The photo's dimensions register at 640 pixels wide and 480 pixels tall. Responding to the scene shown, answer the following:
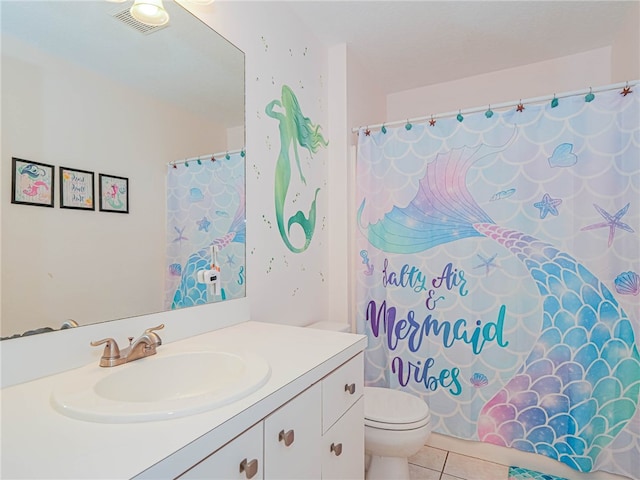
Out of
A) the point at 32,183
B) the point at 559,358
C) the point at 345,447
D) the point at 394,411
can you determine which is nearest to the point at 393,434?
the point at 394,411

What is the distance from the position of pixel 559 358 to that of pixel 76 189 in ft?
7.02

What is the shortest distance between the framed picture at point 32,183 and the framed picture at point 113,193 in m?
0.14

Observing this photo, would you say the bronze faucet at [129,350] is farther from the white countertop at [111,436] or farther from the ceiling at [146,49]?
the ceiling at [146,49]

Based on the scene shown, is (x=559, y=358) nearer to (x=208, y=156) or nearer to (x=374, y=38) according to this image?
(x=208, y=156)

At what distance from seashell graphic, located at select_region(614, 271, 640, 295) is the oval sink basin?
1.69 metres

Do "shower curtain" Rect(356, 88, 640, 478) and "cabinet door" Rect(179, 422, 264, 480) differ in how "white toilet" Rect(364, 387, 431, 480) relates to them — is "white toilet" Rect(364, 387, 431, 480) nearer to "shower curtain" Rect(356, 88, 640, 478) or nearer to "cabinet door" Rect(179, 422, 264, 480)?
"shower curtain" Rect(356, 88, 640, 478)

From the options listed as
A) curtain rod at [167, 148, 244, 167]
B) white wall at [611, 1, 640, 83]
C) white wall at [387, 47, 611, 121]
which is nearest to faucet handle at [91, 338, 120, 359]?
curtain rod at [167, 148, 244, 167]

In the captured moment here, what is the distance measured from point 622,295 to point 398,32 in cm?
181

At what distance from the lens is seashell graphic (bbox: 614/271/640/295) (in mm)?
1611

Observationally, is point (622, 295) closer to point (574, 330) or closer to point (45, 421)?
point (574, 330)

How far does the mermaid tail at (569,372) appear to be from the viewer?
5.40ft

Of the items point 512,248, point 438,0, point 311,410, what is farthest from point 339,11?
point 311,410

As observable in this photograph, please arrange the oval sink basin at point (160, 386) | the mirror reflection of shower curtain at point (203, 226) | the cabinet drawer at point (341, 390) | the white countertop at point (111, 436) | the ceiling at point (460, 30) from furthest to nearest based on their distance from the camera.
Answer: the ceiling at point (460, 30)
the mirror reflection of shower curtain at point (203, 226)
the cabinet drawer at point (341, 390)
the oval sink basin at point (160, 386)
the white countertop at point (111, 436)

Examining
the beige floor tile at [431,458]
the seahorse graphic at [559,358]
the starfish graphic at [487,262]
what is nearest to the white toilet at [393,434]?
the beige floor tile at [431,458]
